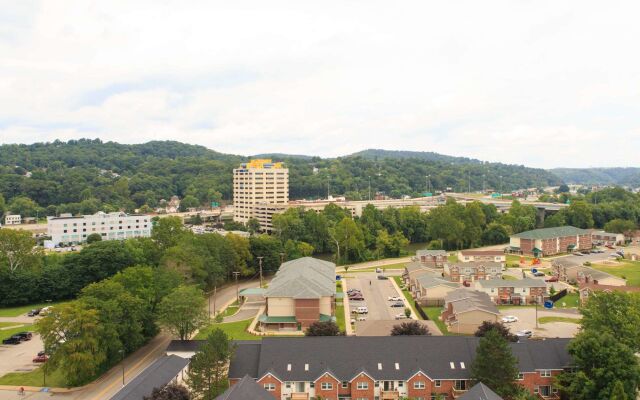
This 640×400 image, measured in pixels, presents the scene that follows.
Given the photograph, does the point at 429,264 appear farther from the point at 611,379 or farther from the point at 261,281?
the point at 611,379

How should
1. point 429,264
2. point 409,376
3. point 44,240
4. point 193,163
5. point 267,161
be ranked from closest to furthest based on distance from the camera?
point 409,376 < point 429,264 < point 44,240 < point 267,161 < point 193,163

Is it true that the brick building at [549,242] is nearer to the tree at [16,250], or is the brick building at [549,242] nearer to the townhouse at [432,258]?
the townhouse at [432,258]

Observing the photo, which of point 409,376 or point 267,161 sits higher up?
point 267,161

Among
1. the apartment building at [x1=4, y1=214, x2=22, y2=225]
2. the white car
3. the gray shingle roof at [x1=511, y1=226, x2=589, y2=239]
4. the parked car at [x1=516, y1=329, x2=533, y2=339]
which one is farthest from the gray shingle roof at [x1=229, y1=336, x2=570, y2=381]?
the apartment building at [x1=4, y1=214, x2=22, y2=225]

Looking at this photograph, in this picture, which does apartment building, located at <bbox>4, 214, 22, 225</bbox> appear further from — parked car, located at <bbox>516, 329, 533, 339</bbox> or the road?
parked car, located at <bbox>516, 329, 533, 339</bbox>

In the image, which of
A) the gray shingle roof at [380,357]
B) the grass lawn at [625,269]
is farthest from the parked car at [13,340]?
the grass lawn at [625,269]

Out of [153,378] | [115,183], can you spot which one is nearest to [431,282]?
[153,378]

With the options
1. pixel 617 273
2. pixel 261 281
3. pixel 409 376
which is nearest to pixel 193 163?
pixel 261 281

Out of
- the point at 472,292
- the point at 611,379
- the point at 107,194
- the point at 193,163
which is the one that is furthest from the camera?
the point at 193,163
